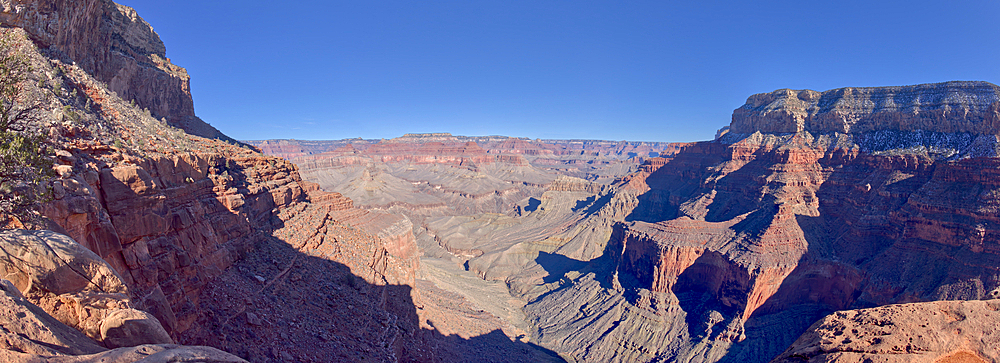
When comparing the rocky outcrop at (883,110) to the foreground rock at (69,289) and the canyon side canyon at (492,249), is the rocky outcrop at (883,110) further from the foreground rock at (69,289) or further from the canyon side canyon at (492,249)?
the foreground rock at (69,289)

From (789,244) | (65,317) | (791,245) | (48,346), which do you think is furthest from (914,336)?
(791,245)

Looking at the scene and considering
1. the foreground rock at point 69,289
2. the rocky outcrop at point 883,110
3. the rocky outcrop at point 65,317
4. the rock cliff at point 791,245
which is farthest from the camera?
the rocky outcrop at point 883,110

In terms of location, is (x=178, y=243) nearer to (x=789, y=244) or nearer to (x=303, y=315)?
(x=303, y=315)

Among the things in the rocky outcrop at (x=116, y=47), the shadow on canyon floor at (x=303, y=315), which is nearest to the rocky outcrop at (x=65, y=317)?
the shadow on canyon floor at (x=303, y=315)

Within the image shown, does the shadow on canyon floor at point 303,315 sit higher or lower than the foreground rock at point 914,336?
lower

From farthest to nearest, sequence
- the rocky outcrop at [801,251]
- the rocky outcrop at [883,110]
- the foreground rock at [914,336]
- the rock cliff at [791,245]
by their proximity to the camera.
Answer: the rocky outcrop at [883,110] < the rock cliff at [791,245] < the rocky outcrop at [801,251] < the foreground rock at [914,336]

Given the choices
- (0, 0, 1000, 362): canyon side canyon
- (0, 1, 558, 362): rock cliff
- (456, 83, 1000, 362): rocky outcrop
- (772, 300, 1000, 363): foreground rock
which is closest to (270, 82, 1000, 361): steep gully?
(456, 83, 1000, 362): rocky outcrop

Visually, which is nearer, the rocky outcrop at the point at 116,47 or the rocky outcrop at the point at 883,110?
the rocky outcrop at the point at 116,47
